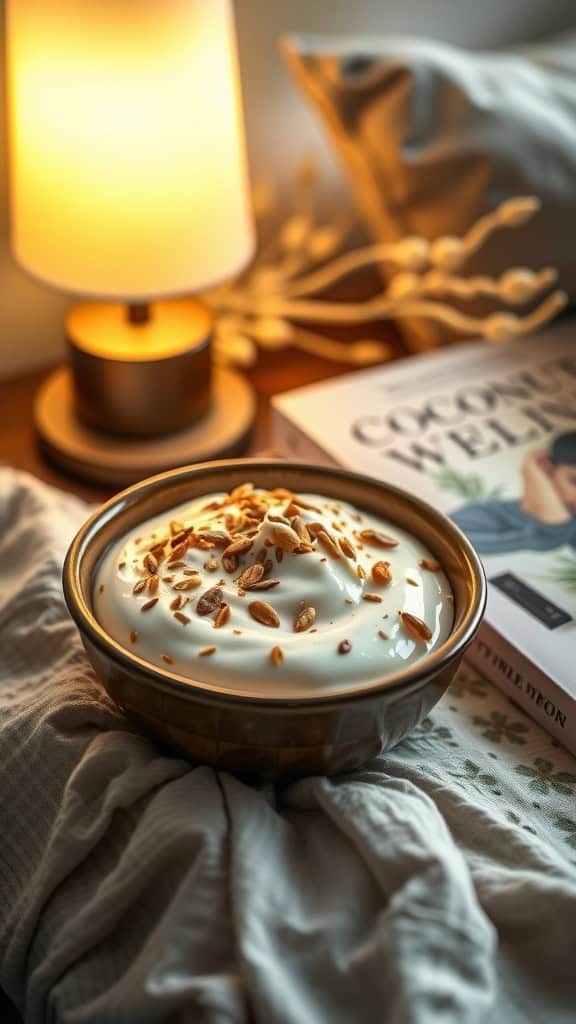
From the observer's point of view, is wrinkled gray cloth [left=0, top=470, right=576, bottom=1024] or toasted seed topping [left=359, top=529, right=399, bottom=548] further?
toasted seed topping [left=359, top=529, right=399, bottom=548]

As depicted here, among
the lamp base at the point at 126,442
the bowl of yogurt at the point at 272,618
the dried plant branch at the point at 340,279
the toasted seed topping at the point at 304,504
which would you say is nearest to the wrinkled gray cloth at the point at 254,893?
the bowl of yogurt at the point at 272,618

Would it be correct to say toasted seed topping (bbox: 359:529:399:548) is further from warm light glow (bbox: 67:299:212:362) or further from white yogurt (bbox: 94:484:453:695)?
warm light glow (bbox: 67:299:212:362)

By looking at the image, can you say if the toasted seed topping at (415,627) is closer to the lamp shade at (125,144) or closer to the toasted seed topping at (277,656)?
the toasted seed topping at (277,656)

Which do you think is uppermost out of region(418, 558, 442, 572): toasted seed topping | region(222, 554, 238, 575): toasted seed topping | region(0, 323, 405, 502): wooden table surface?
region(222, 554, 238, 575): toasted seed topping

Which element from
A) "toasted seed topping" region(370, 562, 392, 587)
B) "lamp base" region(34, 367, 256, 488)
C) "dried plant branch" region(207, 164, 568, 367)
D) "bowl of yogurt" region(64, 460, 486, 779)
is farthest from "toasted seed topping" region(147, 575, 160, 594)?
"dried plant branch" region(207, 164, 568, 367)

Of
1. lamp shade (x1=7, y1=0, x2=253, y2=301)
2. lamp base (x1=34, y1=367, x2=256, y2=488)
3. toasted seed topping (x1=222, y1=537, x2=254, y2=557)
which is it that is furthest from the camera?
lamp base (x1=34, y1=367, x2=256, y2=488)

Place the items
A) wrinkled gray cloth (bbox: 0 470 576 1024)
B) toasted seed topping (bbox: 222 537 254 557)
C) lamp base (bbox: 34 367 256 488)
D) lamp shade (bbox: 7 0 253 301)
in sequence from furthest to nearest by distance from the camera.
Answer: lamp base (bbox: 34 367 256 488) < lamp shade (bbox: 7 0 253 301) < toasted seed topping (bbox: 222 537 254 557) < wrinkled gray cloth (bbox: 0 470 576 1024)

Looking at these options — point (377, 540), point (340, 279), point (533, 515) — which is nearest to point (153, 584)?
point (377, 540)
